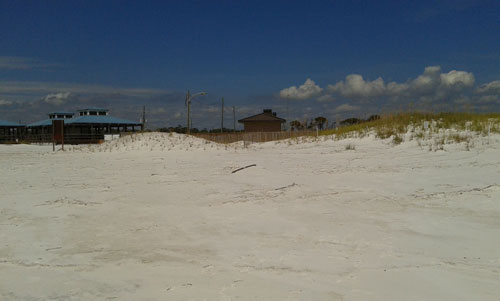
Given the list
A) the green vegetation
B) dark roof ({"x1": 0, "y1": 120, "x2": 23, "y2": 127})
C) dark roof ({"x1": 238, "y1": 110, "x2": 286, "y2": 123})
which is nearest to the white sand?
the green vegetation

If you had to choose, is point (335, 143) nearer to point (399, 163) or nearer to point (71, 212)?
point (399, 163)

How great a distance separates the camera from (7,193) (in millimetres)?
6562

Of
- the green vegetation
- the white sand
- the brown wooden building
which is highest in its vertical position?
the brown wooden building

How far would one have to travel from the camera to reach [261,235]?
407 cm

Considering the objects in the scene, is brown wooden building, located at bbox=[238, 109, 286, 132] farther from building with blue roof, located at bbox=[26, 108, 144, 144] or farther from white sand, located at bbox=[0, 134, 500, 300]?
white sand, located at bbox=[0, 134, 500, 300]

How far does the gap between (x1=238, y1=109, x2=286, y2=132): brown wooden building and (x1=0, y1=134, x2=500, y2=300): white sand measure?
99.7ft

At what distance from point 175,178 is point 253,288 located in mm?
5499

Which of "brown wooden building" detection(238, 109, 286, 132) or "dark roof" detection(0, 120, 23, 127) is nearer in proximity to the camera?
"brown wooden building" detection(238, 109, 286, 132)

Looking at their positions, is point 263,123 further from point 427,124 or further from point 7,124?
point 7,124

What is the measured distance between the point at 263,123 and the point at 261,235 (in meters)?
34.8

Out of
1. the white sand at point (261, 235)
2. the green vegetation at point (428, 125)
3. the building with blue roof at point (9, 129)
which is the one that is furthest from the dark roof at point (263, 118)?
the white sand at point (261, 235)

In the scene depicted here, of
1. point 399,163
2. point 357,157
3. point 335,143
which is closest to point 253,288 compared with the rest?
point 399,163

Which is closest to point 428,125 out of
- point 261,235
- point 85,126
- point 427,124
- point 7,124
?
point 427,124

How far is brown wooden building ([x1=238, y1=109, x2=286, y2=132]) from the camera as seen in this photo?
38.3 metres
